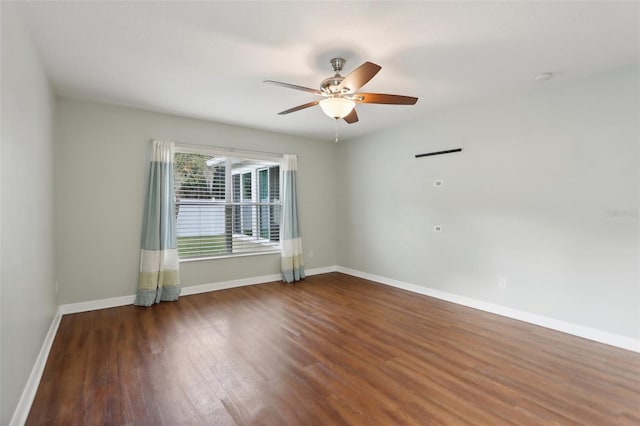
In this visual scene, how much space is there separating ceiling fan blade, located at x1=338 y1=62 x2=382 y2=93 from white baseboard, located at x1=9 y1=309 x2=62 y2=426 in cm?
300

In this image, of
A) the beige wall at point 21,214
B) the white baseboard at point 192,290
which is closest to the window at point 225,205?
the white baseboard at point 192,290

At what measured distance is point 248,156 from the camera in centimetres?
504

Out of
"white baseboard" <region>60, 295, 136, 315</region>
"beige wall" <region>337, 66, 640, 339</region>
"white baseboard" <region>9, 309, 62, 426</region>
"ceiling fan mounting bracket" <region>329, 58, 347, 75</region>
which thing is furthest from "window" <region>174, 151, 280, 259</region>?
"ceiling fan mounting bracket" <region>329, 58, 347, 75</region>

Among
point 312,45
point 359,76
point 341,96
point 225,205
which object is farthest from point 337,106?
point 225,205

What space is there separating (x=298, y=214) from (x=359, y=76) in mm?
3373

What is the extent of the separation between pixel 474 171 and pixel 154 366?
13.3 ft

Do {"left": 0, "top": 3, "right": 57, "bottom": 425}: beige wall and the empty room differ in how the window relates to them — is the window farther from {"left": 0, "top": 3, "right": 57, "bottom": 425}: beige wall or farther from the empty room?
{"left": 0, "top": 3, "right": 57, "bottom": 425}: beige wall

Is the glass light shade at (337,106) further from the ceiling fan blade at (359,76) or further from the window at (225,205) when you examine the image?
the window at (225,205)

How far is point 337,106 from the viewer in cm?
269

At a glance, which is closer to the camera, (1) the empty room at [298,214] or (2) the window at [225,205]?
(1) the empty room at [298,214]

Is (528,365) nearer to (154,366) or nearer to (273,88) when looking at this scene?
(154,366)

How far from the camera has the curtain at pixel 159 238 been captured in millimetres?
4055

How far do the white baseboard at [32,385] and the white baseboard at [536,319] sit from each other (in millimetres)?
4239

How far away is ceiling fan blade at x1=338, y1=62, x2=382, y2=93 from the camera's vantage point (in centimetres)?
220
